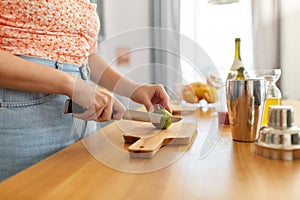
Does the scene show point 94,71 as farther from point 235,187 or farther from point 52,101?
point 235,187

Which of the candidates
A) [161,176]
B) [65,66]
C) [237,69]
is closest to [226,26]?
[237,69]

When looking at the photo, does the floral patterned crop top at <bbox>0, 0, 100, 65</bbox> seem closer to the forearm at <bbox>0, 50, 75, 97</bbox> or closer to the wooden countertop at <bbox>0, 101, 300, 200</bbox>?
the forearm at <bbox>0, 50, 75, 97</bbox>

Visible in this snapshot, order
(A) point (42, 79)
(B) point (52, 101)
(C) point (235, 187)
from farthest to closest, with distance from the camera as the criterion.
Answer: (B) point (52, 101), (A) point (42, 79), (C) point (235, 187)

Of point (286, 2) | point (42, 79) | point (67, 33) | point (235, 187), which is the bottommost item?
point (235, 187)

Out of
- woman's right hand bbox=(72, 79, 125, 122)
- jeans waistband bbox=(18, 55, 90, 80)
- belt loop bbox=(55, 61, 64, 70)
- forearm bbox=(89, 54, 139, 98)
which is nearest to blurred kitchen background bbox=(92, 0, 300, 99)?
forearm bbox=(89, 54, 139, 98)

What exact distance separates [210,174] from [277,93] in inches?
18.7

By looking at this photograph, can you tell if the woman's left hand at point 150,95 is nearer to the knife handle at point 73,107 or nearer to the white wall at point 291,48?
the knife handle at point 73,107

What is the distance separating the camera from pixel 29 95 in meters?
0.73

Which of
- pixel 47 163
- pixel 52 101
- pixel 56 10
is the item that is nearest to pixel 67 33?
pixel 56 10

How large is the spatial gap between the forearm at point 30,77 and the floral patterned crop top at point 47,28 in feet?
0.30

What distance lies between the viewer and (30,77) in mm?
657

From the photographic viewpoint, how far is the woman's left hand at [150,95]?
89 cm

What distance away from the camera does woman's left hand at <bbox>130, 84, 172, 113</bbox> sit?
89cm

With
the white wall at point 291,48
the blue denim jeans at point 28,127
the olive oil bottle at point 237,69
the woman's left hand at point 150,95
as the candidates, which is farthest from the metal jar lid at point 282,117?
the white wall at point 291,48
